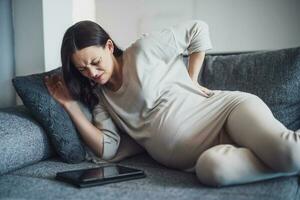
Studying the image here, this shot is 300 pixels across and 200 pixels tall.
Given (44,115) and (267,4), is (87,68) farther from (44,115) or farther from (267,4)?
(267,4)

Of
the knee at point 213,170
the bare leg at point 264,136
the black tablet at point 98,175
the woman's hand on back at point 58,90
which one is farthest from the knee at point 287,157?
the woman's hand on back at point 58,90

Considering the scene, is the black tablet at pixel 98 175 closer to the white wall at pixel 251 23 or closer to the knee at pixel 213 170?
the knee at pixel 213 170

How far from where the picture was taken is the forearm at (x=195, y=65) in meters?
1.51

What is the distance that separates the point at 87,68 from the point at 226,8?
102 centimetres

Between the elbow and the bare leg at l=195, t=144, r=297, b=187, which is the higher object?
the bare leg at l=195, t=144, r=297, b=187

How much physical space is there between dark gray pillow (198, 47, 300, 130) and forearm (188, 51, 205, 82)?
11 centimetres

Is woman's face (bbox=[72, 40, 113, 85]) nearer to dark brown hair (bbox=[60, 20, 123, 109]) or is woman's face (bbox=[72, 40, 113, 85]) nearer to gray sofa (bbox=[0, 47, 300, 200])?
dark brown hair (bbox=[60, 20, 123, 109])

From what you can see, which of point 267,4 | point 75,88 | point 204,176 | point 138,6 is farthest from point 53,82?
point 267,4

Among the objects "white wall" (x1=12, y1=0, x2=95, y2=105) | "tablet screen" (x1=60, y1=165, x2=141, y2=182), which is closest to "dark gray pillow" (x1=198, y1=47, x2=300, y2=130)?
"tablet screen" (x1=60, y1=165, x2=141, y2=182)

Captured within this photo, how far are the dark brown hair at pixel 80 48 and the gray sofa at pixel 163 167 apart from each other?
0.18 meters

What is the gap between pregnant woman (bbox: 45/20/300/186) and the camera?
1.24 metres

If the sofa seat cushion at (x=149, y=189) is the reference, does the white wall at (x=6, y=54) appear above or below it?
above

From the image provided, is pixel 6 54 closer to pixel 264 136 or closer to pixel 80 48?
pixel 80 48

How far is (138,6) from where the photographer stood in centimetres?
223
